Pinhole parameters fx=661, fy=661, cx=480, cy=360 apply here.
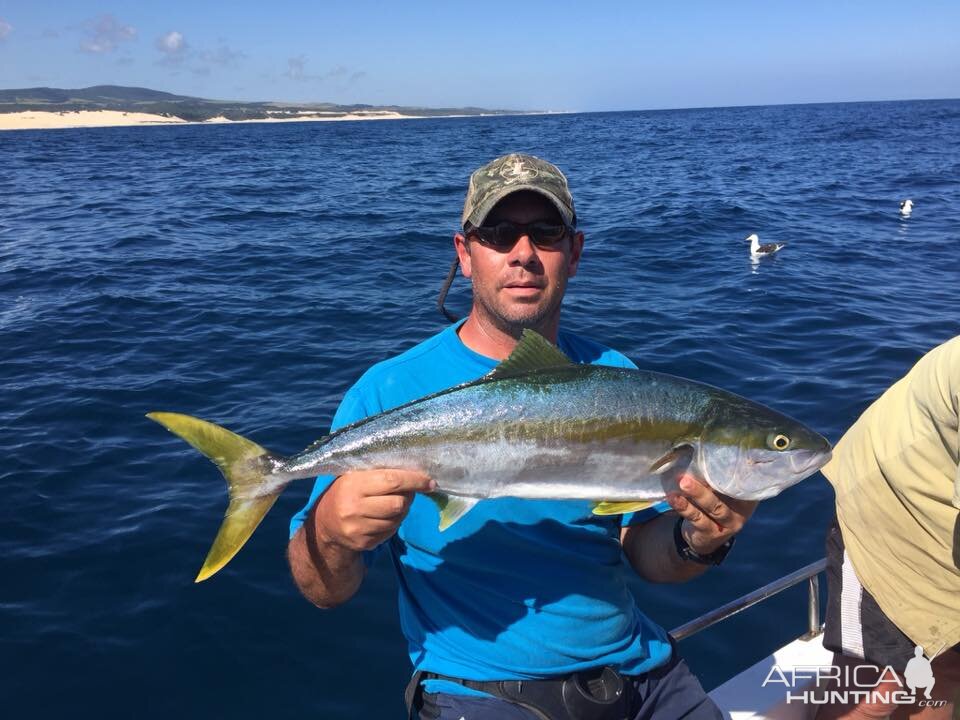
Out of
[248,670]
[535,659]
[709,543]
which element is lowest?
[248,670]

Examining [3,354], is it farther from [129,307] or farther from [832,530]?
[832,530]

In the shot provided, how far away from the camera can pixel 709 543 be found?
9.37ft

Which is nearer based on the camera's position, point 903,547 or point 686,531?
point 686,531

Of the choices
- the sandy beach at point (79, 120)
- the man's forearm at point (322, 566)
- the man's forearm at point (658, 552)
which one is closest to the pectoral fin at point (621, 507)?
the man's forearm at point (658, 552)

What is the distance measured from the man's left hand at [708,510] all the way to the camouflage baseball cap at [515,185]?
138cm

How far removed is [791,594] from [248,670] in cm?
473

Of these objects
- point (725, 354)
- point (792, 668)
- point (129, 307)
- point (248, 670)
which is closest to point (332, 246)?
point (129, 307)

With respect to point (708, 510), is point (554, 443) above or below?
above

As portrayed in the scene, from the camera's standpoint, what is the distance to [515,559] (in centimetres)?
294

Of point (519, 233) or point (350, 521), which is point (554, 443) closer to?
point (350, 521)

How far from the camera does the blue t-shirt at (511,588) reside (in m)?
2.90

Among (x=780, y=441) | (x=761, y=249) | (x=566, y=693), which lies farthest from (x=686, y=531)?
(x=761, y=249)

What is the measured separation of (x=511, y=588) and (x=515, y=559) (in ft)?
0.41

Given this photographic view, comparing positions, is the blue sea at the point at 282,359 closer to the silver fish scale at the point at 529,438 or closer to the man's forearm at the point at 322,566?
the man's forearm at the point at 322,566
